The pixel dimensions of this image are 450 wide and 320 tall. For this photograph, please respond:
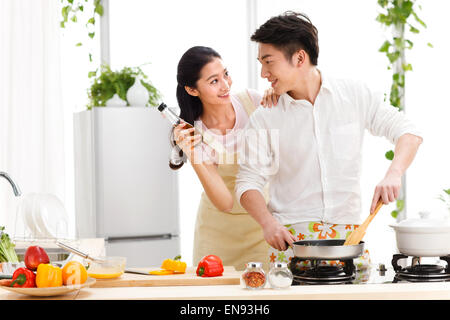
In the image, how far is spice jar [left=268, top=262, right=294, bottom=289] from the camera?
69.7 inches

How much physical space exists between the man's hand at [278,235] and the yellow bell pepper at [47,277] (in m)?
0.84

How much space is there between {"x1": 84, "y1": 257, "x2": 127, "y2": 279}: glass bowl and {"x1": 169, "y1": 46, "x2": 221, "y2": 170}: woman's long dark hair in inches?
32.3

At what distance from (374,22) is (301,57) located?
2719 millimetres

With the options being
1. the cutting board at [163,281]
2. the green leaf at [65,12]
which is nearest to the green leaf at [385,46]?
the green leaf at [65,12]

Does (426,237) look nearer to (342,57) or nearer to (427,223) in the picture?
(427,223)

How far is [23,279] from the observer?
67.4 inches

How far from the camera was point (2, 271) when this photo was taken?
197cm

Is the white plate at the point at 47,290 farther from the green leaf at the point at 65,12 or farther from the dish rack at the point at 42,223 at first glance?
the green leaf at the point at 65,12

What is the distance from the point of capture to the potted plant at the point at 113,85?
4375 millimetres

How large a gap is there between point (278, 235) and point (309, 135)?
1.50 ft

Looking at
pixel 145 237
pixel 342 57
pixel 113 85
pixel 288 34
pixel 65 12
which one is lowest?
pixel 145 237

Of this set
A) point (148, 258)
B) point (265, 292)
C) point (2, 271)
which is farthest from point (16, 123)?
point (265, 292)

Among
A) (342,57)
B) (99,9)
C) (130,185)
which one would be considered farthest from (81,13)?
(342,57)
